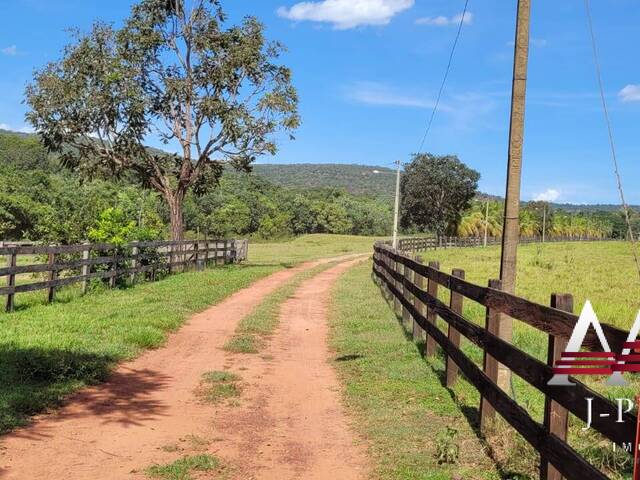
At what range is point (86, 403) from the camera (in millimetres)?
6461

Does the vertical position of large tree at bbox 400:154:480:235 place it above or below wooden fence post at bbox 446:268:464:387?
above

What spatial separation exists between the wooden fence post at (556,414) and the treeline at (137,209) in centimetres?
1547

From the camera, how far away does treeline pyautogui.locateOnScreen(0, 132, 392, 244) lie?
1898 cm

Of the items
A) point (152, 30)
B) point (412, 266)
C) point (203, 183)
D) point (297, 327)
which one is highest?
point (152, 30)

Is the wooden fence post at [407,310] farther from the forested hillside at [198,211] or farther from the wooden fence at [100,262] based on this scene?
the wooden fence at [100,262]

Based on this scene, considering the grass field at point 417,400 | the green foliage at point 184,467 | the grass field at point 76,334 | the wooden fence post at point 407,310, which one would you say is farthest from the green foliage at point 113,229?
the green foliage at point 184,467

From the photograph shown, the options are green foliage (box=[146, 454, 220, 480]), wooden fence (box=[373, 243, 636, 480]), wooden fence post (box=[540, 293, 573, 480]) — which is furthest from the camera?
green foliage (box=[146, 454, 220, 480])

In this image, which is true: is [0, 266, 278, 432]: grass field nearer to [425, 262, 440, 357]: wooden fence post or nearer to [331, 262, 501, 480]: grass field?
[331, 262, 501, 480]: grass field

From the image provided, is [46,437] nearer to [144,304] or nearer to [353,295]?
[144,304]

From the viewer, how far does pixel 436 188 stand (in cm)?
7262

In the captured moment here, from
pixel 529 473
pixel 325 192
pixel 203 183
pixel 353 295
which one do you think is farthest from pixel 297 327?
pixel 325 192

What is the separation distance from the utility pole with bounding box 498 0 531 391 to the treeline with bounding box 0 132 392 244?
13403 millimetres

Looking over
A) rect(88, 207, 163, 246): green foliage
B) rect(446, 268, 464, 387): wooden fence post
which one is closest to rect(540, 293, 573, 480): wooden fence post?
rect(446, 268, 464, 387): wooden fence post

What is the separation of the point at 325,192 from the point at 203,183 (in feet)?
457
